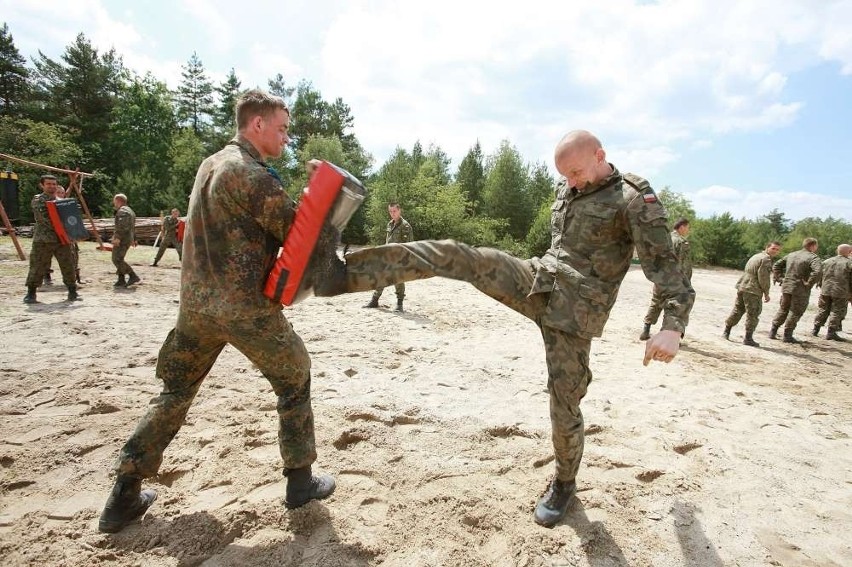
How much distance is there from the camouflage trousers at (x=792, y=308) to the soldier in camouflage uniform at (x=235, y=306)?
36.5ft

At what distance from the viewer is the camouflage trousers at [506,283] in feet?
8.75

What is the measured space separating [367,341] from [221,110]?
48898mm

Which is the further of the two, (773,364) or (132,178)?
(132,178)

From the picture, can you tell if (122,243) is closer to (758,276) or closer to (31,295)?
(31,295)

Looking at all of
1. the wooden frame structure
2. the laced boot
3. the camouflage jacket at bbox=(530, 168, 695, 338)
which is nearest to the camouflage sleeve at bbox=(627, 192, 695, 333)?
the camouflage jacket at bbox=(530, 168, 695, 338)

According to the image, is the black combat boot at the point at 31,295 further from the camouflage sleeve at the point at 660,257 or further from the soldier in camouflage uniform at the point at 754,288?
the soldier in camouflage uniform at the point at 754,288

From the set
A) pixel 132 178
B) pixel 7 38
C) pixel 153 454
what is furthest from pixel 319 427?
pixel 7 38

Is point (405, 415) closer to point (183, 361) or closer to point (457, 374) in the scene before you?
point (457, 374)

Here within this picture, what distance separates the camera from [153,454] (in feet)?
8.86

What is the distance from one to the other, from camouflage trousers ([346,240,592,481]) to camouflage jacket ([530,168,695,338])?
108mm

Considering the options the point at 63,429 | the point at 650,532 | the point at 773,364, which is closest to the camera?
the point at 650,532

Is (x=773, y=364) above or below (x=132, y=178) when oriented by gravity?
below

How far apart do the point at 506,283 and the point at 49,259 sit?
9.99 m

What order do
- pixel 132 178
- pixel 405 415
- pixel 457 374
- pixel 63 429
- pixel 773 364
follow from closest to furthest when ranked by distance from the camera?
pixel 63 429 → pixel 405 415 → pixel 457 374 → pixel 773 364 → pixel 132 178
